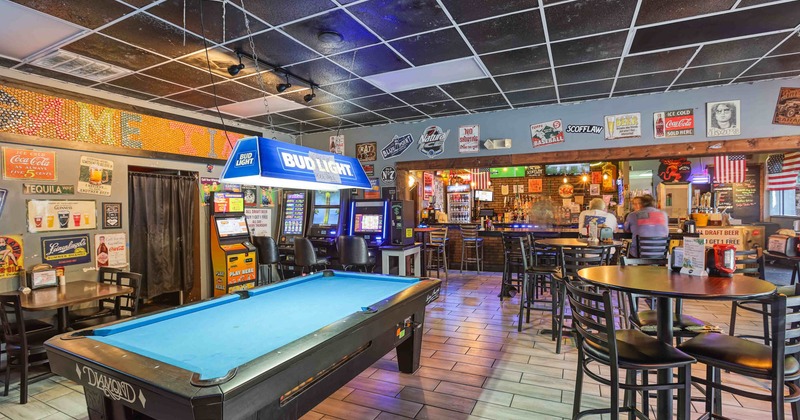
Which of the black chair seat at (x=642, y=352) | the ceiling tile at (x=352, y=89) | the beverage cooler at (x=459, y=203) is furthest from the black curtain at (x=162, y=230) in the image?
the beverage cooler at (x=459, y=203)

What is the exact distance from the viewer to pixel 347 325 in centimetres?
200

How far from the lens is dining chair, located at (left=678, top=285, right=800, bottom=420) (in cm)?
182

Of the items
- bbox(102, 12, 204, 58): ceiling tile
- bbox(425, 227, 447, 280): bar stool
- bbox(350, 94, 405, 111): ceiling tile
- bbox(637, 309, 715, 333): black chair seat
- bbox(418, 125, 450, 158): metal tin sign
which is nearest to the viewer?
bbox(637, 309, 715, 333): black chair seat

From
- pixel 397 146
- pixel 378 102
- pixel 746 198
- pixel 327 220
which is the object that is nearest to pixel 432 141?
pixel 397 146

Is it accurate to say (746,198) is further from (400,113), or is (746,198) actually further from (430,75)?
(430,75)

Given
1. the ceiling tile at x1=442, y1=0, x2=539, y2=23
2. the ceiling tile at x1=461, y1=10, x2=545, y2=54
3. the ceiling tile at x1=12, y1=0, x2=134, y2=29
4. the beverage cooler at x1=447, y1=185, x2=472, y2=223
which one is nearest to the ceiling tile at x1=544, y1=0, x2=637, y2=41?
the ceiling tile at x1=461, y1=10, x2=545, y2=54

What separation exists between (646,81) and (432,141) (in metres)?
3.32

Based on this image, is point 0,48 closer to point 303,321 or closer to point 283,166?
point 283,166

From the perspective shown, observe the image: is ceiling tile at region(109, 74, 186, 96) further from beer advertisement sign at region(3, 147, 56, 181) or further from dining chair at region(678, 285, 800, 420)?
dining chair at region(678, 285, 800, 420)

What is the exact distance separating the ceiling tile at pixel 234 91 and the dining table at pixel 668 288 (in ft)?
14.9

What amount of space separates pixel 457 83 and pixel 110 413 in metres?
4.61

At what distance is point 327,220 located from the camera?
6930 millimetres

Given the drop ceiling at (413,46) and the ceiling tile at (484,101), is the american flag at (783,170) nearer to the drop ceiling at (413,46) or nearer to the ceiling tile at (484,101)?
the drop ceiling at (413,46)

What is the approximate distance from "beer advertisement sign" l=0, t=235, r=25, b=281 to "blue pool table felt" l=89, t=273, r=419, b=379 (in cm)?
305
